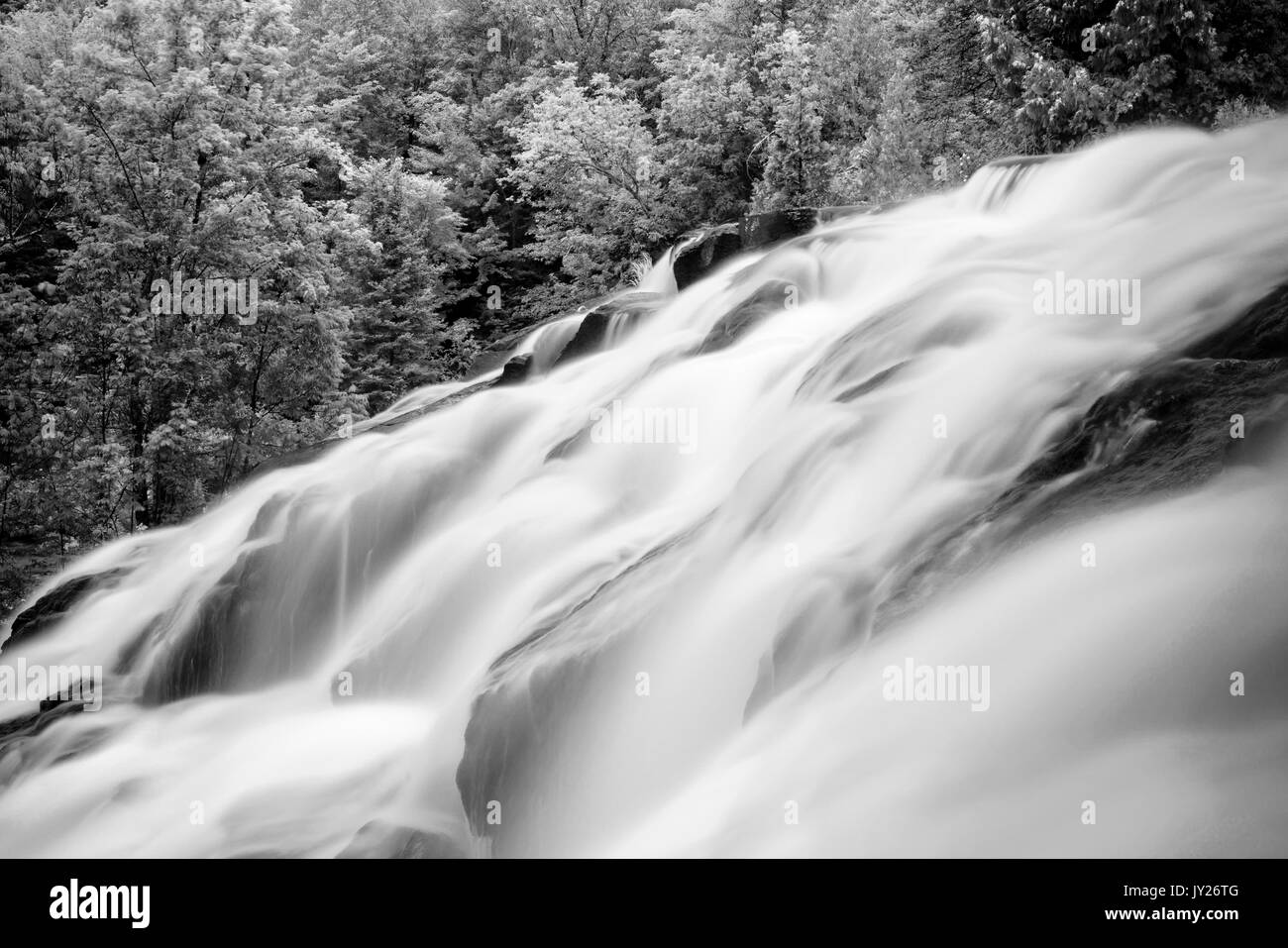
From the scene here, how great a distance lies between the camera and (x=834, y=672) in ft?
17.0

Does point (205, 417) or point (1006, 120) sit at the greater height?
point (1006, 120)

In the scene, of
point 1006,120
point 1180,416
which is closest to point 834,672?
point 1180,416

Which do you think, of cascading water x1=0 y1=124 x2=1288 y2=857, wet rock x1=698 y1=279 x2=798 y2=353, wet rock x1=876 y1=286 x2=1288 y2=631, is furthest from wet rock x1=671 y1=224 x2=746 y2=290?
wet rock x1=876 y1=286 x2=1288 y2=631

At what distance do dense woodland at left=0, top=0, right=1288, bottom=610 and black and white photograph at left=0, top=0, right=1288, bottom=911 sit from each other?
93mm

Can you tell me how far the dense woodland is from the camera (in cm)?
1582

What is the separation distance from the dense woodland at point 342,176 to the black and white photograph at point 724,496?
93 mm

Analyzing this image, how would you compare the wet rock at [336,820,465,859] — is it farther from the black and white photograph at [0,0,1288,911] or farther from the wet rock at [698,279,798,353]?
the wet rock at [698,279,798,353]

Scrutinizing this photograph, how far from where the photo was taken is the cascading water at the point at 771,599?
4.41 metres

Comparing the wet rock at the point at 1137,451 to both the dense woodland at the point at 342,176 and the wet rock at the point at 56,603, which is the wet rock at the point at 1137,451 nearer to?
the wet rock at the point at 56,603

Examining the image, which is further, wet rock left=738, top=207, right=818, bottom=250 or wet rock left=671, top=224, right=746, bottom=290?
wet rock left=671, top=224, right=746, bottom=290

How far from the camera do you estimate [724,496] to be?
802 centimetres

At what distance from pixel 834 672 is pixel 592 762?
143 cm

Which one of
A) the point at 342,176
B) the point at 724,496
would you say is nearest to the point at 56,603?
the point at 724,496
